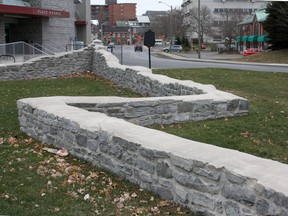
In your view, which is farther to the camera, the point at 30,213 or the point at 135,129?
Answer: the point at 135,129

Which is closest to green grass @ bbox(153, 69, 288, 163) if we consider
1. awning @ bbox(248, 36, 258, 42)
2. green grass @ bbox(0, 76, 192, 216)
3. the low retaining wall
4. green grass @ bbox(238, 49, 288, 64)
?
the low retaining wall

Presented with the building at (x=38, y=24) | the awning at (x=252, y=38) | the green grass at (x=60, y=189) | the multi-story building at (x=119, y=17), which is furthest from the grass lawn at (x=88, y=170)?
the multi-story building at (x=119, y=17)

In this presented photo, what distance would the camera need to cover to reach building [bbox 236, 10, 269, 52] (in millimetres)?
65750

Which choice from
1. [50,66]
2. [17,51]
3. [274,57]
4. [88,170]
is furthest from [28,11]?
[88,170]

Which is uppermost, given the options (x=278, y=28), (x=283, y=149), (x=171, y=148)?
(x=278, y=28)

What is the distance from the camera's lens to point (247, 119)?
961cm

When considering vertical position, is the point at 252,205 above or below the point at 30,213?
above

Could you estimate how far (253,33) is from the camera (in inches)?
2813

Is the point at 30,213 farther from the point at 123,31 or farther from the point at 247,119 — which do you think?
the point at 123,31

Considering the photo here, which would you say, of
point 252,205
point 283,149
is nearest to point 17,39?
point 283,149

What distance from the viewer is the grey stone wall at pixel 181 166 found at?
12.1 feet

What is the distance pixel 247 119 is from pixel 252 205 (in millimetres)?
6097

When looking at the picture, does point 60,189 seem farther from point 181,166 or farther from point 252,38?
point 252,38

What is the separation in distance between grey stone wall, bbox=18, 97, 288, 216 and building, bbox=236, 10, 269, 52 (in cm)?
5814
